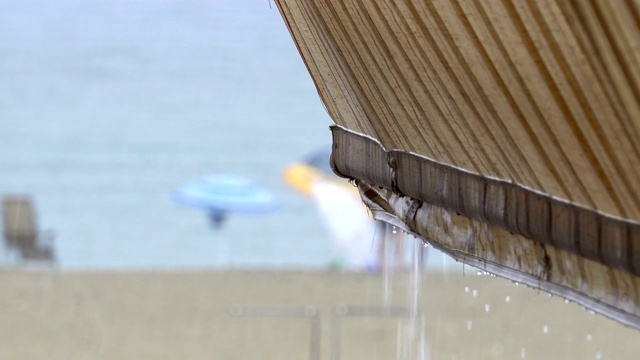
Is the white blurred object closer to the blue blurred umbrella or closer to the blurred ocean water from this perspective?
the blue blurred umbrella

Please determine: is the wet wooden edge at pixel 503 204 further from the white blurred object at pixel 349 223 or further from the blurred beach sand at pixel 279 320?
the white blurred object at pixel 349 223

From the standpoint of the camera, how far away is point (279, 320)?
7.75 m

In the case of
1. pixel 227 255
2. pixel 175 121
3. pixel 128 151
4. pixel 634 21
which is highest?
pixel 175 121

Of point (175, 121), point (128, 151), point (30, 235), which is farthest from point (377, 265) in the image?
point (175, 121)

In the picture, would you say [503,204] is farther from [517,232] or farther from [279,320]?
[279,320]

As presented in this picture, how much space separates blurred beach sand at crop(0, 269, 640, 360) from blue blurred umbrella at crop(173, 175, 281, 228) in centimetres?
414

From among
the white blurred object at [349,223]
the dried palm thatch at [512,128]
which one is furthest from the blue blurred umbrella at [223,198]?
the dried palm thatch at [512,128]

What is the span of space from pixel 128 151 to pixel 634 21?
32839 mm

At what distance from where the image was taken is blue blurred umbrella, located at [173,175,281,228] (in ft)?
44.0

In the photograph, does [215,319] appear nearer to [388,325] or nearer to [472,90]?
[388,325]

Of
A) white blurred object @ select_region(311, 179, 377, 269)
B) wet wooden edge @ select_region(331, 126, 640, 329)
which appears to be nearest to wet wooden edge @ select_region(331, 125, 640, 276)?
wet wooden edge @ select_region(331, 126, 640, 329)

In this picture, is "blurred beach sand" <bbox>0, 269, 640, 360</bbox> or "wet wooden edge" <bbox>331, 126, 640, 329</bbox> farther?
"blurred beach sand" <bbox>0, 269, 640, 360</bbox>

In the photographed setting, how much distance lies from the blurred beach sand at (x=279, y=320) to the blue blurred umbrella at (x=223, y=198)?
4137 mm

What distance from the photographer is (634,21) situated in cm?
123
